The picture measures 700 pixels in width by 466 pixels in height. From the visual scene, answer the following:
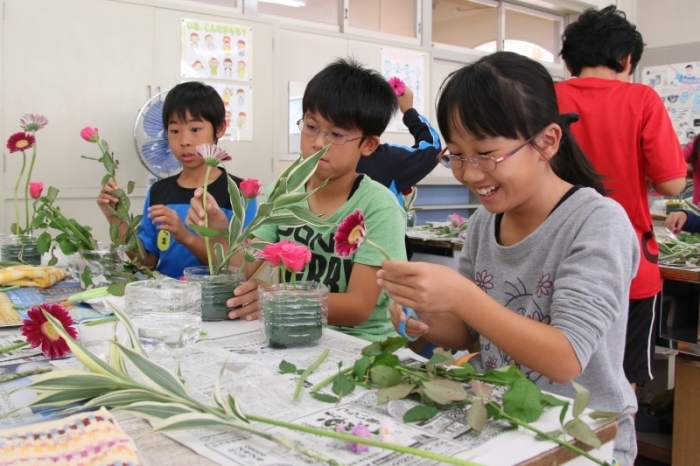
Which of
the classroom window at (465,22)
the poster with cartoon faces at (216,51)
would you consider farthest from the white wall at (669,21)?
the poster with cartoon faces at (216,51)

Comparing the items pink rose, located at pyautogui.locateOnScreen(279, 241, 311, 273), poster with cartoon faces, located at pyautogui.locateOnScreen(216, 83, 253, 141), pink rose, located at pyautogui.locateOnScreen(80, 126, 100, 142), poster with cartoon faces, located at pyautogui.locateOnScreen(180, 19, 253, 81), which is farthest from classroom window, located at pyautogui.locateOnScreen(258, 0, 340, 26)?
pink rose, located at pyautogui.locateOnScreen(279, 241, 311, 273)

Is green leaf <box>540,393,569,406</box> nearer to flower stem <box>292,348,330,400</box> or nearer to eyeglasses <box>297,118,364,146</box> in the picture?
flower stem <box>292,348,330,400</box>

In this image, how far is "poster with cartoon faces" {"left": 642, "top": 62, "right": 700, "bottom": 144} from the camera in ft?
19.6

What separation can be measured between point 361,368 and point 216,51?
3.31 m

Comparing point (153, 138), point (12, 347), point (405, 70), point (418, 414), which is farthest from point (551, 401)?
point (405, 70)

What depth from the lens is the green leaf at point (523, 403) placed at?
0.76 meters

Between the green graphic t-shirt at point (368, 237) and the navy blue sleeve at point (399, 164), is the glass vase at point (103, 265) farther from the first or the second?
the navy blue sleeve at point (399, 164)

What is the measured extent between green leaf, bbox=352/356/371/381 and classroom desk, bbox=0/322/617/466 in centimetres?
2

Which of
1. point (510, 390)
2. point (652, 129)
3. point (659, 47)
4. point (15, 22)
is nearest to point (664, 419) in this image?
point (652, 129)

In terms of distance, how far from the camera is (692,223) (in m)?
3.06

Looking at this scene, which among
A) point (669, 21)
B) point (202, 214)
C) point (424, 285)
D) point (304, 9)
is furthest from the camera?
point (669, 21)

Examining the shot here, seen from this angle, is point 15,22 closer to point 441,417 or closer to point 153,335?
point 153,335

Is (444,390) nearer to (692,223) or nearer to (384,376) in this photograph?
(384,376)

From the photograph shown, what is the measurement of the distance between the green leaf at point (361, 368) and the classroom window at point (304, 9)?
4.06 m
